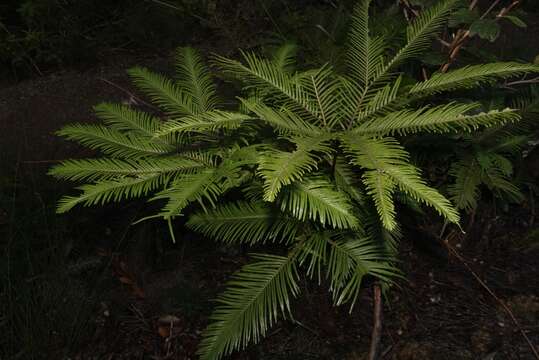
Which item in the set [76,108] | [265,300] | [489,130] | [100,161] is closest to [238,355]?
[265,300]

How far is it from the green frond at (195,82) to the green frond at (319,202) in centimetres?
60

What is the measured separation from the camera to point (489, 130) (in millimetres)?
1941

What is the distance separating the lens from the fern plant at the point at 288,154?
4.26 feet

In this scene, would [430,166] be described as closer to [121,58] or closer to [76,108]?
[76,108]

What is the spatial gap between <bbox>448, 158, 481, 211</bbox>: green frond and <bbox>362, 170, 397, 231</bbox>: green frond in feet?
2.60

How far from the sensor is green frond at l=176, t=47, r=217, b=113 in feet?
6.08

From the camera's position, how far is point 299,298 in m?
1.94

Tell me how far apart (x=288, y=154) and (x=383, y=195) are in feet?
0.86

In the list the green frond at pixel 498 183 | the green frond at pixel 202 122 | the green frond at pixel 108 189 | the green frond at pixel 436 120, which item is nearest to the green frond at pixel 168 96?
the green frond at pixel 108 189

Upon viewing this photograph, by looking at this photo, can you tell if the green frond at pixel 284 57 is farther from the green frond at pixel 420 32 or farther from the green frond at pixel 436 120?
the green frond at pixel 436 120

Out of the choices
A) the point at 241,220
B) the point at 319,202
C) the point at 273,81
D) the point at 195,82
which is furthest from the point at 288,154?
the point at 195,82

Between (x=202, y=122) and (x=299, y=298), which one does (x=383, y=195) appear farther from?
(x=299, y=298)

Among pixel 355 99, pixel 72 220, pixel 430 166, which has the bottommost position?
pixel 72 220

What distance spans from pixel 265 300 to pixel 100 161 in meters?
0.70
